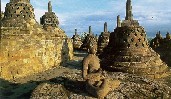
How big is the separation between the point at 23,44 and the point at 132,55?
694cm

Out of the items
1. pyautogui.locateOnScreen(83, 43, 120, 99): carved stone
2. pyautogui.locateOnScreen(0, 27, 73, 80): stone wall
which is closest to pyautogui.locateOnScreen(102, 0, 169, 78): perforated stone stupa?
pyautogui.locateOnScreen(0, 27, 73, 80): stone wall

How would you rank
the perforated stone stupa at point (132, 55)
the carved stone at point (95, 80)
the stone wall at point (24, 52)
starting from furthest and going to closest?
the perforated stone stupa at point (132, 55)
the stone wall at point (24, 52)
the carved stone at point (95, 80)

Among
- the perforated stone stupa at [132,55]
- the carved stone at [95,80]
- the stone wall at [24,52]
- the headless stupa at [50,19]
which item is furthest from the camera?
the headless stupa at [50,19]

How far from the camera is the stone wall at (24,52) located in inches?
595

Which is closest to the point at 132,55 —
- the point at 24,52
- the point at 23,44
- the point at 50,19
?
the point at 24,52

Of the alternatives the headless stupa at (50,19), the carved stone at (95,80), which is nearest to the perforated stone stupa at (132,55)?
the carved stone at (95,80)

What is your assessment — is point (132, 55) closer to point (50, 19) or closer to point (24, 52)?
point (24, 52)

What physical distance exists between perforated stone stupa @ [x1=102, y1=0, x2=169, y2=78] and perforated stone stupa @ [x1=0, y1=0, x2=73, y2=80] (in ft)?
13.7

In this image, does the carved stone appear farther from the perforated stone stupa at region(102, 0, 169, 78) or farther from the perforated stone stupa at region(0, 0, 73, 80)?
the perforated stone stupa at region(0, 0, 73, 80)

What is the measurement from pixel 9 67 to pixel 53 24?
11.1 metres

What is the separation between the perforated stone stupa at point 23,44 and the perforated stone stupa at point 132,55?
4.18 metres

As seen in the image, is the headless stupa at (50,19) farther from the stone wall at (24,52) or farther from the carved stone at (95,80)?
the carved stone at (95,80)

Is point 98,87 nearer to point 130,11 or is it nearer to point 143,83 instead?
point 143,83

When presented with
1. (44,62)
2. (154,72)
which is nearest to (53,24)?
(44,62)
